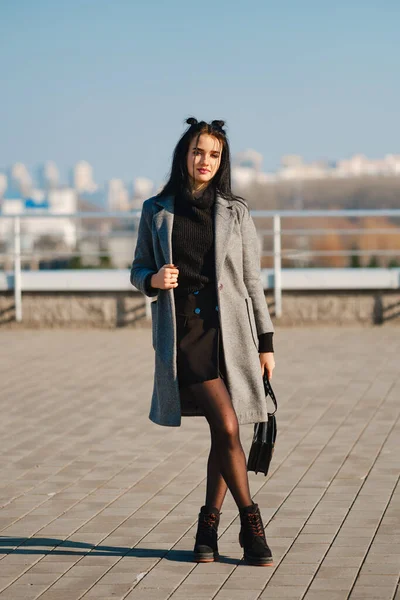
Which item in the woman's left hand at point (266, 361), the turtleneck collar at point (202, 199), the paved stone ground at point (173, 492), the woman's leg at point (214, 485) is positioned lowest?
the paved stone ground at point (173, 492)

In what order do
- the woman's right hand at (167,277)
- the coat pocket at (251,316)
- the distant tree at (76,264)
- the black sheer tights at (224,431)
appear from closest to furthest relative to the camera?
the woman's right hand at (167,277) < the black sheer tights at (224,431) < the coat pocket at (251,316) < the distant tree at (76,264)

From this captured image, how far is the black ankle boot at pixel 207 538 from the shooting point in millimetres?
4539

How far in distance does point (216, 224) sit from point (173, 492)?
1.91 metres

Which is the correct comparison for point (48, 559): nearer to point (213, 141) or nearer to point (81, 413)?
point (213, 141)

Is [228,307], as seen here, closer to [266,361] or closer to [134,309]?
[266,361]

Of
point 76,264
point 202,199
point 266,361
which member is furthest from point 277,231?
point 202,199

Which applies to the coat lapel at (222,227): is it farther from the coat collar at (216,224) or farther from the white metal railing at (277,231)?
the white metal railing at (277,231)

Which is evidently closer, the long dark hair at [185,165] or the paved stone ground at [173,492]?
the paved stone ground at [173,492]

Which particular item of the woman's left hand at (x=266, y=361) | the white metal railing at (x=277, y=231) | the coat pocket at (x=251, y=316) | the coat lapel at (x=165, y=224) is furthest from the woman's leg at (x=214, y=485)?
the white metal railing at (x=277, y=231)

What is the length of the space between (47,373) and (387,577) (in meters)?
6.61

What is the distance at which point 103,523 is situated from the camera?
5227mm

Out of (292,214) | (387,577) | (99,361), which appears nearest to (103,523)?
(387,577)

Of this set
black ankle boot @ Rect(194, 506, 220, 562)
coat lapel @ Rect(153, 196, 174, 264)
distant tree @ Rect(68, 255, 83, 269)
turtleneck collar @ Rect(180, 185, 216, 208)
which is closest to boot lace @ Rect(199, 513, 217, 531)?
Answer: black ankle boot @ Rect(194, 506, 220, 562)

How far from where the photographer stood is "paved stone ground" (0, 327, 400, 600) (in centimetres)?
431
